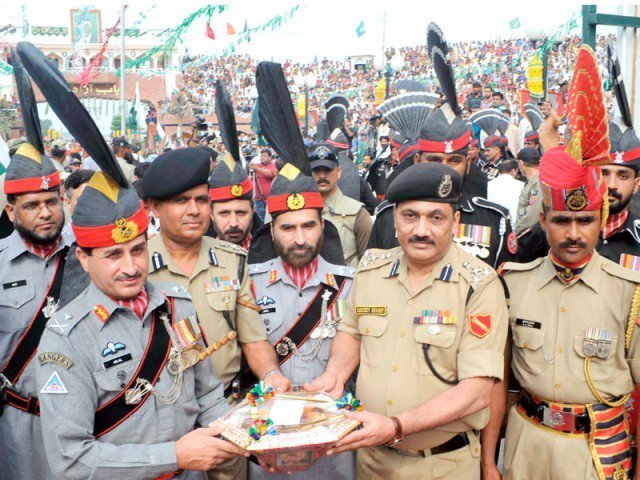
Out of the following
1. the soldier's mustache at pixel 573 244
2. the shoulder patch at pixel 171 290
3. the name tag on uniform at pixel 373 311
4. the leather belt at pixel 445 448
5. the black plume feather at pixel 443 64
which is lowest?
→ the leather belt at pixel 445 448

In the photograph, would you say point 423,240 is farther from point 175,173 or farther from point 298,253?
point 175,173

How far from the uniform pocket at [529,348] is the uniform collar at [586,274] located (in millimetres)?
229

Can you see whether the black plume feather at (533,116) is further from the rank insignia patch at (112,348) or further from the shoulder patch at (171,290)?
the rank insignia patch at (112,348)

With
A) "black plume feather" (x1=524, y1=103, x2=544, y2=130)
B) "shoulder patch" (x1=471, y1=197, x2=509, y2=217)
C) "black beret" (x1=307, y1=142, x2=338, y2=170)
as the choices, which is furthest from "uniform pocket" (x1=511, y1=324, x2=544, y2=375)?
"black plume feather" (x1=524, y1=103, x2=544, y2=130)

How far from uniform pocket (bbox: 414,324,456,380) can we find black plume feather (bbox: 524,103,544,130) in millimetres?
8629

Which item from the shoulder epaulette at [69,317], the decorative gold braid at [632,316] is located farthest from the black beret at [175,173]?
the decorative gold braid at [632,316]

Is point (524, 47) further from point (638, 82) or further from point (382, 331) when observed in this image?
point (382, 331)

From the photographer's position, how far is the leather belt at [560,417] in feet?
10.3

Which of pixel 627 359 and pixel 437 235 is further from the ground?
pixel 437 235

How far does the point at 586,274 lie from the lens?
321 centimetres

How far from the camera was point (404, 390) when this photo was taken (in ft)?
10.0

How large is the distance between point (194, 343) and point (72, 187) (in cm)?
337

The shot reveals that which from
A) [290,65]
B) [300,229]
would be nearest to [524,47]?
[290,65]

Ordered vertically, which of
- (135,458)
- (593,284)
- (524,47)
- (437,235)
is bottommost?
(135,458)
